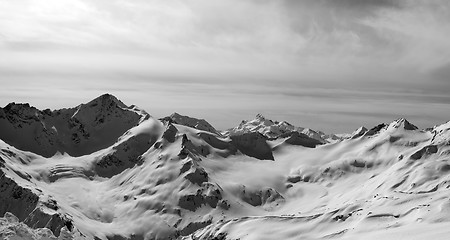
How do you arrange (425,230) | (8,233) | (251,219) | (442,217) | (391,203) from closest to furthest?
1. (8,233)
2. (425,230)
3. (442,217)
4. (391,203)
5. (251,219)

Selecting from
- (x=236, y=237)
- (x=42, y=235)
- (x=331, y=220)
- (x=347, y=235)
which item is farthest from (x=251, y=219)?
(x=42, y=235)

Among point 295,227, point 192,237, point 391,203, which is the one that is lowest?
point 192,237

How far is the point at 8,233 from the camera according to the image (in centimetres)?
9350

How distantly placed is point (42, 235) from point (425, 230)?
8954 centimetres

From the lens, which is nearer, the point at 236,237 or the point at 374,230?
the point at 374,230

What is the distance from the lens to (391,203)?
515 ft

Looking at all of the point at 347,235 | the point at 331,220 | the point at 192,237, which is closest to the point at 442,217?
the point at 347,235

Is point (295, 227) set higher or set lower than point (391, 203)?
lower

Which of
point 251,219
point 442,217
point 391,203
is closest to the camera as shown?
point 442,217

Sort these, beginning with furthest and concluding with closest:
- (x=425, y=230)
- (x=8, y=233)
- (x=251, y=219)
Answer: (x=251, y=219) < (x=425, y=230) < (x=8, y=233)

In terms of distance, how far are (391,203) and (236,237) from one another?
5288 cm

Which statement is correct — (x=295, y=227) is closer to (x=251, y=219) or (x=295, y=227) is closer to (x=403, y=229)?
(x=251, y=219)

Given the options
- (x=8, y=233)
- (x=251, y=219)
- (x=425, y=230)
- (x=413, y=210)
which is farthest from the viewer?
(x=251, y=219)

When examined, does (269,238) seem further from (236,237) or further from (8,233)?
(8,233)
